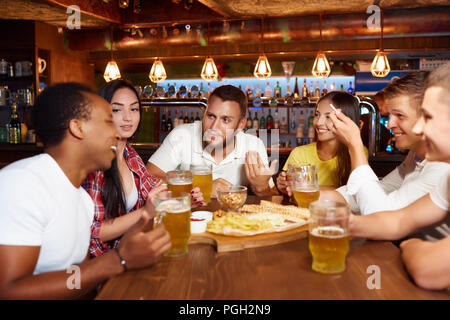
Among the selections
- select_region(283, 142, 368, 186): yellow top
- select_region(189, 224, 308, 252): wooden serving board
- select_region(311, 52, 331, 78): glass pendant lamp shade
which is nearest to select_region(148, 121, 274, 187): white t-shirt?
select_region(283, 142, 368, 186): yellow top

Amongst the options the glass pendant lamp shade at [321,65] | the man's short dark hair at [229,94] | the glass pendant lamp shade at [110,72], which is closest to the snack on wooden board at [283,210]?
the man's short dark hair at [229,94]

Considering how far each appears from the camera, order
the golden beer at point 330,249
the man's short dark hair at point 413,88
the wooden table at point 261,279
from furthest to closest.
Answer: the man's short dark hair at point 413,88
the golden beer at point 330,249
the wooden table at point 261,279

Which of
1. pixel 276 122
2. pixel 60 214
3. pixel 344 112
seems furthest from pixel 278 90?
pixel 60 214

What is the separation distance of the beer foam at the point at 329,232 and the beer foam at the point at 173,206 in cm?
40

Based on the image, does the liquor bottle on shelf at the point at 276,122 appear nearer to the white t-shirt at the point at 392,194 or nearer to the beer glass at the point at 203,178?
the beer glass at the point at 203,178

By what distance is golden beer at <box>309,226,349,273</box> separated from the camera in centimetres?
103

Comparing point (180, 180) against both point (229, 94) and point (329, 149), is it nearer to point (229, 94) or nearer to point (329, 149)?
point (229, 94)

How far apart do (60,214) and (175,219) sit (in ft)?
1.10

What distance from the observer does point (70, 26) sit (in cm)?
602

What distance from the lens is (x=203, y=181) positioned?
1871mm

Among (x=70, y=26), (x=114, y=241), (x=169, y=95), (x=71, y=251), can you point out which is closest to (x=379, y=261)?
(x=71, y=251)

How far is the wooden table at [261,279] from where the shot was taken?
35.4 inches

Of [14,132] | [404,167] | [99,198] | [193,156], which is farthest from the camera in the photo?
[14,132]

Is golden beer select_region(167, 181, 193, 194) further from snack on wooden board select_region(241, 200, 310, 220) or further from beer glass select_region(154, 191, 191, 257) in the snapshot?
beer glass select_region(154, 191, 191, 257)
